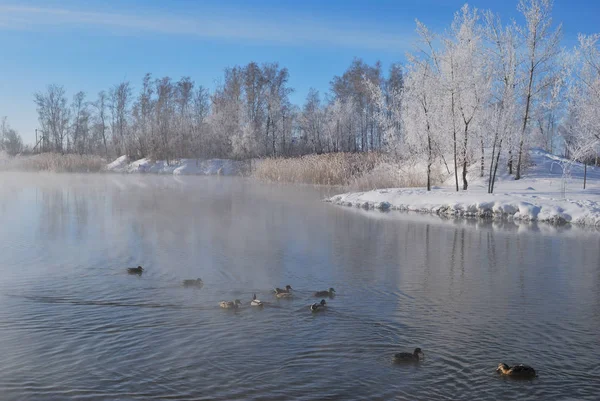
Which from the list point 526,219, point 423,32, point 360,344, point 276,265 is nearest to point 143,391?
point 360,344

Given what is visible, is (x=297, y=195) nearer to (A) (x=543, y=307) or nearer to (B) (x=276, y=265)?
(B) (x=276, y=265)

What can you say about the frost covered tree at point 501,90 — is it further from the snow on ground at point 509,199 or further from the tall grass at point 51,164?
the tall grass at point 51,164

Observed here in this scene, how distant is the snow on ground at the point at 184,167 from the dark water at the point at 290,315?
37062mm

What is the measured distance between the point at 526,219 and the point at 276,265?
37.0 ft

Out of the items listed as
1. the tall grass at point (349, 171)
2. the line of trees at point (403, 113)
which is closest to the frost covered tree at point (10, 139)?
the line of trees at point (403, 113)

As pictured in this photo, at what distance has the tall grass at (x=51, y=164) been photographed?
47312 mm

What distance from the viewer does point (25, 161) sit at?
48.5m

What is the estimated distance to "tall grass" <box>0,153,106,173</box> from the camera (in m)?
47.3

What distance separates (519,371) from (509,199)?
1542 centimetres

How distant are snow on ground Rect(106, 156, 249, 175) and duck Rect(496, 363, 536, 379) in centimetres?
4502

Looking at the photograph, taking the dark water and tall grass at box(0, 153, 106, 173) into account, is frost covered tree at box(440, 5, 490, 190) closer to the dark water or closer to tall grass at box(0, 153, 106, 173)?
the dark water

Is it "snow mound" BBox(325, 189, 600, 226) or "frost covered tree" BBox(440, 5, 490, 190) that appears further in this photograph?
"frost covered tree" BBox(440, 5, 490, 190)

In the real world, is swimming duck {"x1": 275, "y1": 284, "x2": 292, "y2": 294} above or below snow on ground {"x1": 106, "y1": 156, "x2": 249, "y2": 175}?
below

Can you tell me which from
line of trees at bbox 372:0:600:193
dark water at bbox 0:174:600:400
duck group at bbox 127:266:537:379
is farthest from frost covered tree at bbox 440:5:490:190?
duck group at bbox 127:266:537:379
